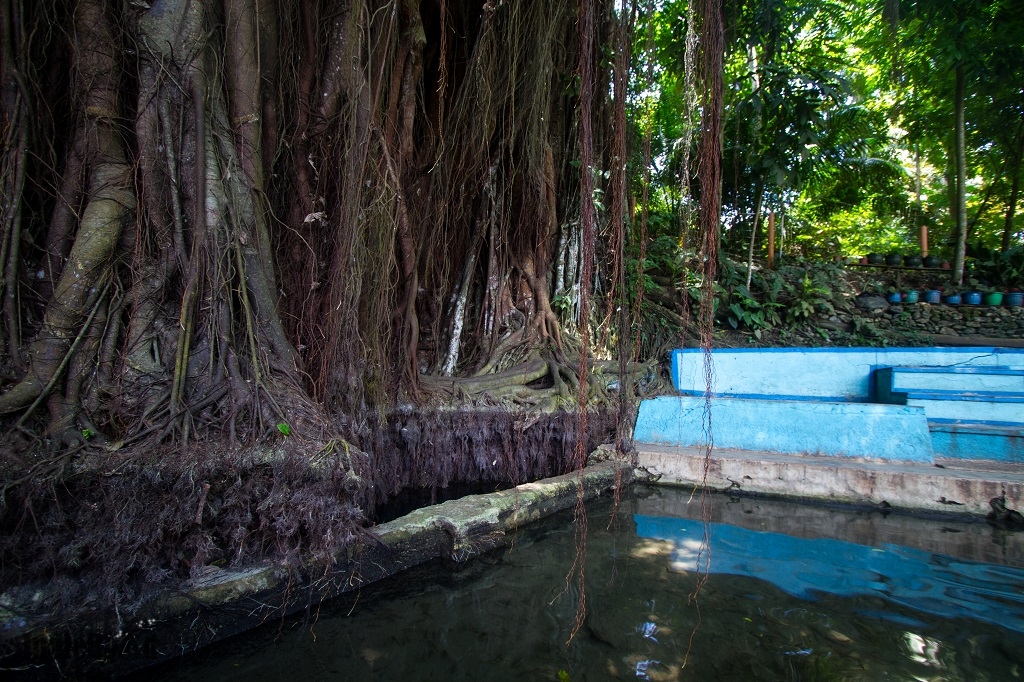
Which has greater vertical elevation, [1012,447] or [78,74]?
[78,74]

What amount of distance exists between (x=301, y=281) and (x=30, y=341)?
4.48 feet

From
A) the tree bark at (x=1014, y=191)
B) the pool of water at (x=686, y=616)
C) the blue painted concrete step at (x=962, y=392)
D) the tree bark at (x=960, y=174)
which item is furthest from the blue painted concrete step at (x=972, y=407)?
the tree bark at (x=1014, y=191)

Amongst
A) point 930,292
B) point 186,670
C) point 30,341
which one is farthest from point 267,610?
point 930,292

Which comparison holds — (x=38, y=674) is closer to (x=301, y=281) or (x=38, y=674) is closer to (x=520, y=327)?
(x=301, y=281)

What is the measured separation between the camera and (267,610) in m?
2.42

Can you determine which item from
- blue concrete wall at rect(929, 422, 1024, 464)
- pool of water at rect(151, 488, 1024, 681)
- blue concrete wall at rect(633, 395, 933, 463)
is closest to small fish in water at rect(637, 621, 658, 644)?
pool of water at rect(151, 488, 1024, 681)

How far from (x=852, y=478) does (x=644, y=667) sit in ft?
9.03

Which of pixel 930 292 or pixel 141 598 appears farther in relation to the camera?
pixel 930 292

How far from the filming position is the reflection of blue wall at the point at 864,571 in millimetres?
2607

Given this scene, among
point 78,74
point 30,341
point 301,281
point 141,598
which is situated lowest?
point 141,598

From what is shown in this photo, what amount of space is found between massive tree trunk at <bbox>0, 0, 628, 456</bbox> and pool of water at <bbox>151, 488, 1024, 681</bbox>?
97cm

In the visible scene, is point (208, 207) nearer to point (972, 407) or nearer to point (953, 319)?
point (972, 407)

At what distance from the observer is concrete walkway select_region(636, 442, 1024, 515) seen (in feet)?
12.2

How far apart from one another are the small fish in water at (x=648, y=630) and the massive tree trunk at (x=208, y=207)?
1.36 meters
